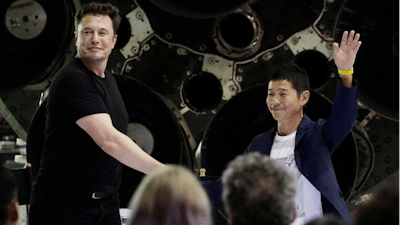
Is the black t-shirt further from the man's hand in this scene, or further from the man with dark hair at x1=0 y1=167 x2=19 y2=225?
the man's hand

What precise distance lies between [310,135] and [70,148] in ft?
3.88

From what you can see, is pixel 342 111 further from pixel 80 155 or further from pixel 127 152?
pixel 80 155

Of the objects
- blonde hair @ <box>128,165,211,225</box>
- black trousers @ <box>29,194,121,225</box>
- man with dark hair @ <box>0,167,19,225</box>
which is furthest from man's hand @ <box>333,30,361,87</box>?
man with dark hair @ <box>0,167,19,225</box>

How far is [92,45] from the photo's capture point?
82.4 inches

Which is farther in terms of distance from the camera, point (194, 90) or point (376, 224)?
point (194, 90)

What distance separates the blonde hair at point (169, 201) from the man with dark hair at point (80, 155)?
77cm

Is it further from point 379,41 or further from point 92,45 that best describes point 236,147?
point 92,45

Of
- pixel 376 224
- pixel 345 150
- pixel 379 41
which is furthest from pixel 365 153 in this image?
pixel 376 224

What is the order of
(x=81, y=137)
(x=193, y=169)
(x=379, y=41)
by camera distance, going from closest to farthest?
(x=81, y=137) → (x=379, y=41) → (x=193, y=169)

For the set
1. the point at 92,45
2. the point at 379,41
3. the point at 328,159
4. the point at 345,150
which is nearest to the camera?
the point at 92,45

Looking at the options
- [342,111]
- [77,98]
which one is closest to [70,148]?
[77,98]

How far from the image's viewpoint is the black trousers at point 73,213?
74.9 inches

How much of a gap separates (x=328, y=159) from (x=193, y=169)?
1.43m

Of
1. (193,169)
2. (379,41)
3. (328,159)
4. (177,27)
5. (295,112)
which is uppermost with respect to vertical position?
(177,27)
